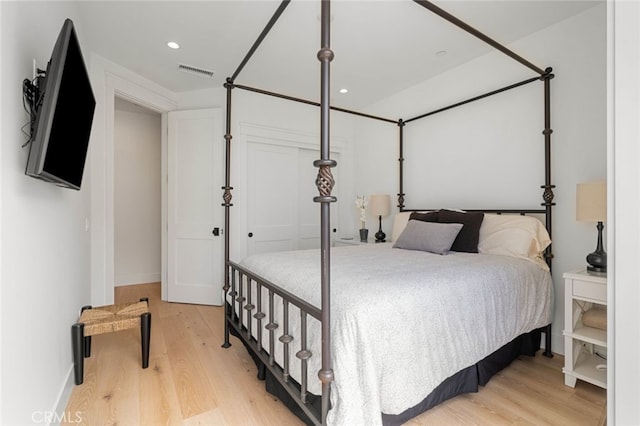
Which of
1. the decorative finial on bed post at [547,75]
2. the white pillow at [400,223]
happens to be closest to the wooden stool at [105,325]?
the white pillow at [400,223]

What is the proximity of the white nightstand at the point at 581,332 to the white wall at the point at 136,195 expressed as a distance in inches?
193

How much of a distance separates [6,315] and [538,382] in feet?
9.06

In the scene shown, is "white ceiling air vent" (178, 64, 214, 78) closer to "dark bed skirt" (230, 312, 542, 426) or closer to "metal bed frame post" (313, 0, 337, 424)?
"metal bed frame post" (313, 0, 337, 424)

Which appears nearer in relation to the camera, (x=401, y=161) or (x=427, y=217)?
(x=427, y=217)

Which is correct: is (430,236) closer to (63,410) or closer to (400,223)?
(400,223)

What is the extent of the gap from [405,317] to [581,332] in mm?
1396

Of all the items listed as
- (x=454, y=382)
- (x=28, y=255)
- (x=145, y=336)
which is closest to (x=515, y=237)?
(x=454, y=382)

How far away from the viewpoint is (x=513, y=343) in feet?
6.84

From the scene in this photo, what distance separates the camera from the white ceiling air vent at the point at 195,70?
9.85 feet

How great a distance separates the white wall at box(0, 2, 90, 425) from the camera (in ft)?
3.52

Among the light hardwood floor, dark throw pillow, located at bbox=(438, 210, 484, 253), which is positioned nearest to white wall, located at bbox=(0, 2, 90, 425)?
the light hardwood floor

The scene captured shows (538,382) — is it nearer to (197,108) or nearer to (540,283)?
(540,283)

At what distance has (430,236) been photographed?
97.3 inches
